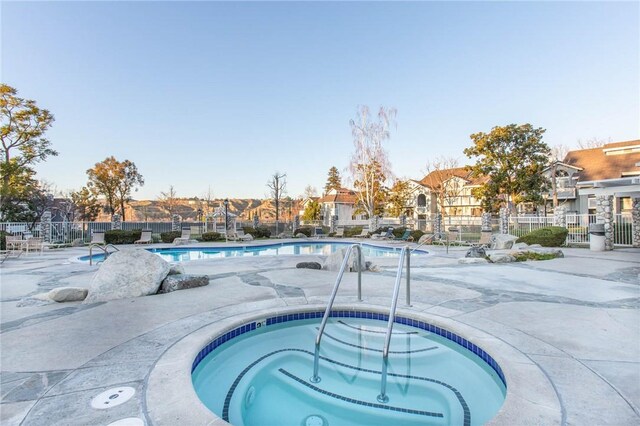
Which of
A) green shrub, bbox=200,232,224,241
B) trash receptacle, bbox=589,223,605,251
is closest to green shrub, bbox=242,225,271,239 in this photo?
green shrub, bbox=200,232,224,241

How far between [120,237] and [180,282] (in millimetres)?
14211

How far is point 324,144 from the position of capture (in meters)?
31.4

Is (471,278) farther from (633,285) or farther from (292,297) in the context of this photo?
(292,297)

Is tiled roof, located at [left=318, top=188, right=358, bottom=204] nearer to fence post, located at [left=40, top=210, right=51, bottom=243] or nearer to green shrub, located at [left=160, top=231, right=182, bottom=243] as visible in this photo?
green shrub, located at [left=160, top=231, right=182, bottom=243]

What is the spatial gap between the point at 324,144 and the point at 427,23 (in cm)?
1837

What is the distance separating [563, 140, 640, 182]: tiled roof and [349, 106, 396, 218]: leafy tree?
1728cm

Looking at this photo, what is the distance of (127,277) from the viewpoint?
17.9 ft

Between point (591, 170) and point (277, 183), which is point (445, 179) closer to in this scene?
point (591, 170)

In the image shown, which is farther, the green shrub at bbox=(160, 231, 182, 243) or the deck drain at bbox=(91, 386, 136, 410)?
the green shrub at bbox=(160, 231, 182, 243)

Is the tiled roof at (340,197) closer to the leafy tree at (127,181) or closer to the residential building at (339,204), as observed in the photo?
the residential building at (339,204)

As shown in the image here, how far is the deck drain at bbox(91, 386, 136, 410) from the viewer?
2.14m

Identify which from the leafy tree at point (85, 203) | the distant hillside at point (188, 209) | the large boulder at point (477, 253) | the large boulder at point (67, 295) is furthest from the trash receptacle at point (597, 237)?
the leafy tree at point (85, 203)

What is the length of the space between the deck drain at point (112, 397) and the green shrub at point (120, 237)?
17.6m

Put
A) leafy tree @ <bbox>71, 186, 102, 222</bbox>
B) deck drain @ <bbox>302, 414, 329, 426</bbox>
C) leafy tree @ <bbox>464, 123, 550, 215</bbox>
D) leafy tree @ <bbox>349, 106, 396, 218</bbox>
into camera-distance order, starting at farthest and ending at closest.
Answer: leafy tree @ <bbox>71, 186, 102, 222</bbox>, leafy tree @ <bbox>349, 106, 396, 218</bbox>, leafy tree @ <bbox>464, 123, 550, 215</bbox>, deck drain @ <bbox>302, 414, 329, 426</bbox>
